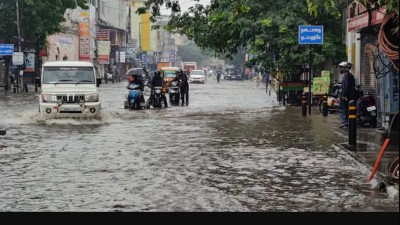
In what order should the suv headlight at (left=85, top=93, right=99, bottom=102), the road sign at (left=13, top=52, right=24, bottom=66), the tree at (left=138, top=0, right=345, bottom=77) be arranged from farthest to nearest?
1. the road sign at (left=13, top=52, right=24, bottom=66)
2. the tree at (left=138, top=0, right=345, bottom=77)
3. the suv headlight at (left=85, top=93, right=99, bottom=102)

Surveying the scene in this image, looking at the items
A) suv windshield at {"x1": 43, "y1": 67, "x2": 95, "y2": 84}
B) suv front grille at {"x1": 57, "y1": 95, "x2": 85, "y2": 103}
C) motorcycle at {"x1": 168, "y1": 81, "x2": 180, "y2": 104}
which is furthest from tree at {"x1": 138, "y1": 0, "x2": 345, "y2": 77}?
suv front grille at {"x1": 57, "y1": 95, "x2": 85, "y2": 103}

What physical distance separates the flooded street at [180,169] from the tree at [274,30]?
9.24 m

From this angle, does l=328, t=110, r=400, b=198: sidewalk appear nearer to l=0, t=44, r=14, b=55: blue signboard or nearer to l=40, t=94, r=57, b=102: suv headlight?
l=40, t=94, r=57, b=102: suv headlight

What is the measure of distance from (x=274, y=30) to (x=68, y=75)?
437 inches

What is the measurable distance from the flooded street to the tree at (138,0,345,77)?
30.3ft

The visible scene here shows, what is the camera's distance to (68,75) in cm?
2322

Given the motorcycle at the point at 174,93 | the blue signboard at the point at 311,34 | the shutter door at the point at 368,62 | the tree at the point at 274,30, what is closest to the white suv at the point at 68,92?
the tree at the point at 274,30

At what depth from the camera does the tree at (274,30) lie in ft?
100

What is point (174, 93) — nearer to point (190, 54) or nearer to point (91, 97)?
point (91, 97)

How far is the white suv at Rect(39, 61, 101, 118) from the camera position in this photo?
22.0 meters

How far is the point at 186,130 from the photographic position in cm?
2016
